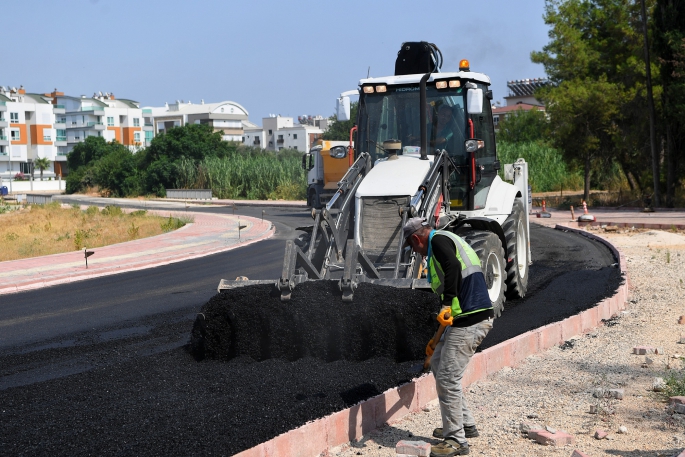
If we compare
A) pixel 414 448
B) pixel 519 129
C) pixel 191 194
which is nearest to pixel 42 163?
pixel 191 194

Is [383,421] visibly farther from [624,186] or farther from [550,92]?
[624,186]

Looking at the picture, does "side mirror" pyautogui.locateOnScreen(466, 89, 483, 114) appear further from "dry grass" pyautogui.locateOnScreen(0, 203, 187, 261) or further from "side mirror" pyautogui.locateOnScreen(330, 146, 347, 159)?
"dry grass" pyautogui.locateOnScreen(0, 203, 187, 261)

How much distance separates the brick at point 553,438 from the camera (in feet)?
18.2

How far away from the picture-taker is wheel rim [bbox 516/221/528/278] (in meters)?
11.4

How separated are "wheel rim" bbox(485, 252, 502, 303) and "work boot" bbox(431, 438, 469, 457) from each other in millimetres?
4011

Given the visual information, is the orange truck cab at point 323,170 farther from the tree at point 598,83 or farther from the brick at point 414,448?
the brick at point 414,448

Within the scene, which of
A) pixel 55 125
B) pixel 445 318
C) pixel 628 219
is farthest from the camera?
pixel 55 125

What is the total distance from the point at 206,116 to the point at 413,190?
415 feet

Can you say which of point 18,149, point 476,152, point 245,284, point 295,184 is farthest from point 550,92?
point 18,149

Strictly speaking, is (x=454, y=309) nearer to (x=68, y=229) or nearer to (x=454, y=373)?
(x=454, y=373)

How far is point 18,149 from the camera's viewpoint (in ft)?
365

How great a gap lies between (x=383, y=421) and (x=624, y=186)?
3664 cm

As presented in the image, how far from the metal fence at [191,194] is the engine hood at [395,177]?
41255 millimetres

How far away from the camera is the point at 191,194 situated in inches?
2028
